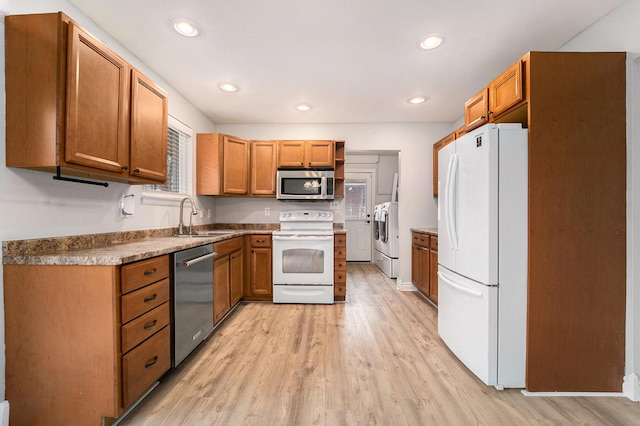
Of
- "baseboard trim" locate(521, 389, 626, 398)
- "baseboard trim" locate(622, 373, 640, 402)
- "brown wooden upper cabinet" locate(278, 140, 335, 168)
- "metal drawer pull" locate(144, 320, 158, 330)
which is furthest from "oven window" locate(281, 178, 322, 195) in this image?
"baseboard trim" locate(622, 373, 640, 402)

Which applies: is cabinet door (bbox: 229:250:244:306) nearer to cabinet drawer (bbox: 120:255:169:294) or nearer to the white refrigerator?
cabinet drawer (bbox: 120:255:169:294)

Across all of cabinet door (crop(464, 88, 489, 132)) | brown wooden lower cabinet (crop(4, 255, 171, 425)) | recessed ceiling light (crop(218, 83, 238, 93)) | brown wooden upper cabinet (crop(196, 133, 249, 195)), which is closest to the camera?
brown wooden lower cabinet (crop(4, 255, 171, 425))

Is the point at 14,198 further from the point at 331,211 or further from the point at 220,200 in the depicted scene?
the point at 331,211

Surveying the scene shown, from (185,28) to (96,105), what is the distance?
0.90m

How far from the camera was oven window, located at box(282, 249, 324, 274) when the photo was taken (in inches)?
142

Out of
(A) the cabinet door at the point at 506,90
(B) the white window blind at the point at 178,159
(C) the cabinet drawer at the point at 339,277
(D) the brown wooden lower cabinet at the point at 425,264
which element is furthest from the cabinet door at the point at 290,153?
(A) the cabinet door at the point at 506,90

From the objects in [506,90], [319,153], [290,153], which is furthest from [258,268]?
[506,90]

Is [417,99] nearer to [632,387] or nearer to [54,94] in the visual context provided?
[632,387]

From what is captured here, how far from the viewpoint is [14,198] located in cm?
152

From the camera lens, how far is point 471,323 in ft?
6.57

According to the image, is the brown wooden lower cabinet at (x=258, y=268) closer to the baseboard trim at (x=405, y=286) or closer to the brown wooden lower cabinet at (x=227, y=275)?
the brown wooden lower cabinet at (x=227, y=275)

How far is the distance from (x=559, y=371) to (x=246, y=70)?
10.8 feet

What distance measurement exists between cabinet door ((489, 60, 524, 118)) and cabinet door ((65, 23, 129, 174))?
8.26 ft

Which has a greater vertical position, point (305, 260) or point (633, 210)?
point (633, 210)
